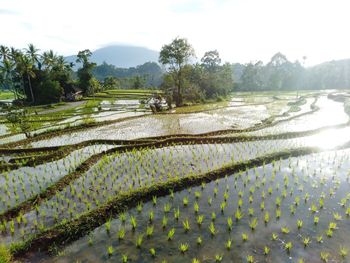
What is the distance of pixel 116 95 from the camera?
172 ft

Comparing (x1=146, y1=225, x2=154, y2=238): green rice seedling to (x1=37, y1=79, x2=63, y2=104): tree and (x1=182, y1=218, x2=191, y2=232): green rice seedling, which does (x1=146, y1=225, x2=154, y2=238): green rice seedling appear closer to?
(x1=182, y1=218, x2=191, y2=232): green rice seedling

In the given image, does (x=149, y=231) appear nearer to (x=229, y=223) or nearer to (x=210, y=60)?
(x=229, y=223)

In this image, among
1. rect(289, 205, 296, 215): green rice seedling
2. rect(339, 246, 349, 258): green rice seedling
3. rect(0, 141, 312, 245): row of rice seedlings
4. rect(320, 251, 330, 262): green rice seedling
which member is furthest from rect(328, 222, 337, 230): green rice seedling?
rect(0, 141, 312, 245): row of rice seedlings

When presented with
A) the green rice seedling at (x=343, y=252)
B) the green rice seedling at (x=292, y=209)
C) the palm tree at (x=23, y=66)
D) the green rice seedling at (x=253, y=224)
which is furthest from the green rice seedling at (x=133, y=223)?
the palm tree at (x=23, y=66)

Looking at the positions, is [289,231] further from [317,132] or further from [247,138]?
[317,132]

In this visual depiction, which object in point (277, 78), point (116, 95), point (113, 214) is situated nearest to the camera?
point (113, 214)

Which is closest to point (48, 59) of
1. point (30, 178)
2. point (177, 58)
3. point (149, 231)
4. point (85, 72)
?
point (85, 72)

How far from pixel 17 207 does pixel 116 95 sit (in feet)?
149

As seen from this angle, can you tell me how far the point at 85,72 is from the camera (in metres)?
53.5

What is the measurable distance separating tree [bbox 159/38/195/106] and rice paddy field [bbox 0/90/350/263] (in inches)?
874

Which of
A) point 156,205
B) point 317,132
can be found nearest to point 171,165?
point 156,205

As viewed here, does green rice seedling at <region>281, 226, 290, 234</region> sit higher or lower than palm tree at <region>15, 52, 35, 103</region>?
lower

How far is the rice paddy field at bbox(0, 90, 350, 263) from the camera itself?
6109 millimetres

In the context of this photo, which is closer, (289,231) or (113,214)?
(289,231)
